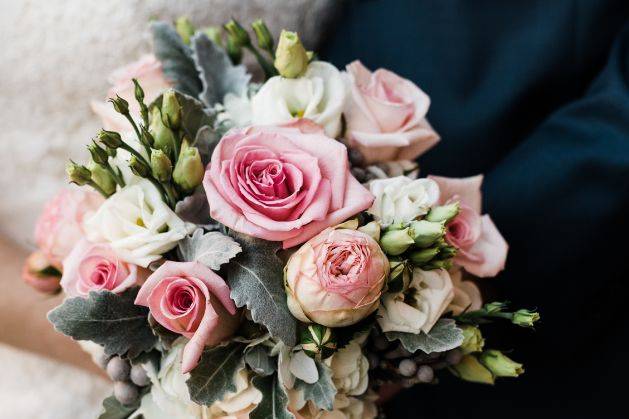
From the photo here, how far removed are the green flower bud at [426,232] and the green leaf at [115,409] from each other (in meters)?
0.31

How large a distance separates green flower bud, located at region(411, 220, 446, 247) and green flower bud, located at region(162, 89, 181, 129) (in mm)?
223

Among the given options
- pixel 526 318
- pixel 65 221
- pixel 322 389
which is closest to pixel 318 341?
pixel 322 389

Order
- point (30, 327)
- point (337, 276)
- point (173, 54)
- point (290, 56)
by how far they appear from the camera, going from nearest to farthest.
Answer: point (337, 276) < point (290, 56) < point (173, 54) < point (30, 327)

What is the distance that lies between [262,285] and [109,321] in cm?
14

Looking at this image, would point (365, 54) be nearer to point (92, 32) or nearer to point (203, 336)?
point (92, 32)

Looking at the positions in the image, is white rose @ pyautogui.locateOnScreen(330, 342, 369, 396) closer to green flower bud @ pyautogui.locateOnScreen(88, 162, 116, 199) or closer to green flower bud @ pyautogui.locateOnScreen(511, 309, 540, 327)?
green flower bud @ pyautogui.locateOnScreen(511, 309, 540, 327)

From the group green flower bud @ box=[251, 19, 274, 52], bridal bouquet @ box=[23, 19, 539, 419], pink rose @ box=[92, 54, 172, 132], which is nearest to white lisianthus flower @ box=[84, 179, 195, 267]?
bridal bouquet @ box=[23, 19, 539, 419]

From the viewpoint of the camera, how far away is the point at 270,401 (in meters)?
0.50

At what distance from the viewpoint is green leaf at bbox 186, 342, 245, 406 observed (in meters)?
0.48

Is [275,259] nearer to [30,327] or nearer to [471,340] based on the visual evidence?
[471,340]

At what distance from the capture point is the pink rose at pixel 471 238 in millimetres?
560

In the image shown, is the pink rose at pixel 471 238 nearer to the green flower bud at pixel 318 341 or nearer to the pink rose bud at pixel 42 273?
the green flower bud at pixel 318 341

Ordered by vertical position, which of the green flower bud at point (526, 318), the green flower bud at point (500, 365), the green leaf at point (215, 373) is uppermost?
the green leaf at point (215, 373)

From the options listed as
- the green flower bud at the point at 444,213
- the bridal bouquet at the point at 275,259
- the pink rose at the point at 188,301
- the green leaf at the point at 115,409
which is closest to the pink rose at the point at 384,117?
the bridal bouquet at the point at 275,259
